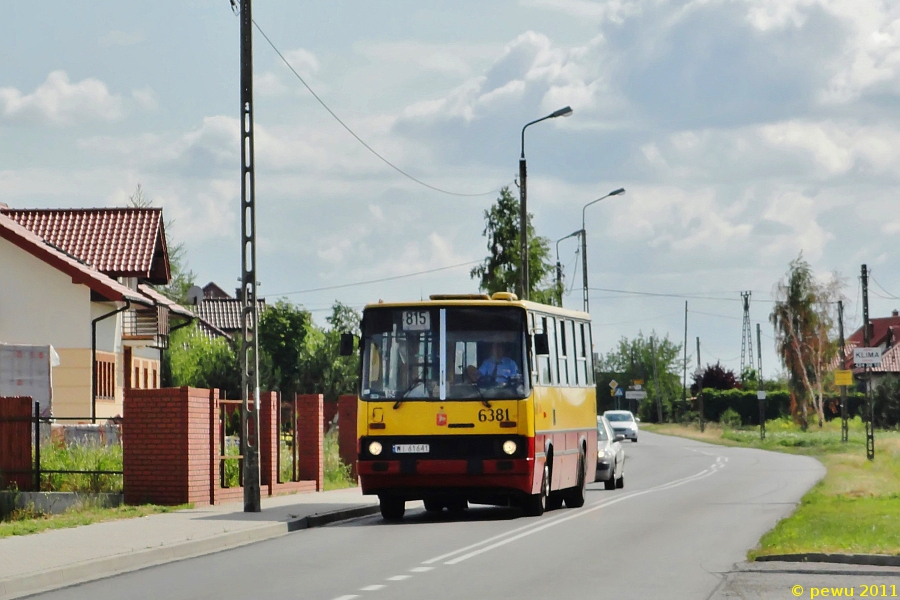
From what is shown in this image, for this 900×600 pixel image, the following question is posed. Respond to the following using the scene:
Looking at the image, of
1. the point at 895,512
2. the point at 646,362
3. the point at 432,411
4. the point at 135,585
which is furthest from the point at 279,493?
the point at 646,362

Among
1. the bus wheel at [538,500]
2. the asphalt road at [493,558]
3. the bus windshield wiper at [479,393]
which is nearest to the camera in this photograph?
the asphalt road at [493,558]

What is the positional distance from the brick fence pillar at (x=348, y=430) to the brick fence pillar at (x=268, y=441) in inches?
216

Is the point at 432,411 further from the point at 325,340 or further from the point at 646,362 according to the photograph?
the point at 646,362

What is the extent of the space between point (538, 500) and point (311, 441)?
7455 millimetres

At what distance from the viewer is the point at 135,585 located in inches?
528

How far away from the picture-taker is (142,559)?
1562cm

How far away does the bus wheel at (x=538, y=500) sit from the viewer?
72.8ft

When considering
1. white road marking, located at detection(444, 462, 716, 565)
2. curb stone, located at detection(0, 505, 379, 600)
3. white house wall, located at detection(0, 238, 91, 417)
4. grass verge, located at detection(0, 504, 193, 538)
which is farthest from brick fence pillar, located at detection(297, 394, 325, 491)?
white house wall, located at detection(0, 238, 91, 417)

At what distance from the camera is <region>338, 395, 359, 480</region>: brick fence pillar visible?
105ft

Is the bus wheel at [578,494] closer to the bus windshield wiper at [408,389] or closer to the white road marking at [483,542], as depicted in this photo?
the white road marking at [483,542]

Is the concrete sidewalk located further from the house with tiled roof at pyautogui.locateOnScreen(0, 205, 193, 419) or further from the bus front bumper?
the house with tiled roof at pyautogui.locateOnScreen(0, 205, 193, 419)

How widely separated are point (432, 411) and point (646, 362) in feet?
483

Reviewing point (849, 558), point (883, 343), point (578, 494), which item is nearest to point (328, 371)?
point (578, 494)

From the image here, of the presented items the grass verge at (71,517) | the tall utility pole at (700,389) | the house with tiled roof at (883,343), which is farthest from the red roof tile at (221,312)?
the grass verge at (71,517)
